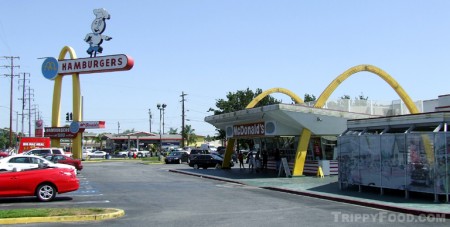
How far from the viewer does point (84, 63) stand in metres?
46.0

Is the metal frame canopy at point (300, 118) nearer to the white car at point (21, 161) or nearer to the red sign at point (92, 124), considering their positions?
the white car at point (21, 161)

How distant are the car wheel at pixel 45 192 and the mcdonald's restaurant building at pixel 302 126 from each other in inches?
519

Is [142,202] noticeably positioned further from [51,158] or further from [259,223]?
[51,158]

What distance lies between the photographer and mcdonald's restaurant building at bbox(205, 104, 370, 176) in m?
27.2

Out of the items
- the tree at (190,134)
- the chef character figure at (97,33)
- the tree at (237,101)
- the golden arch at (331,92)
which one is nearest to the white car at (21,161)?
the golden arch at (331,92)

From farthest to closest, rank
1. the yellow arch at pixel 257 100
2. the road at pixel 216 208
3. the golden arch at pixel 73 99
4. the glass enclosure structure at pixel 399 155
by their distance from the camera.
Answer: the golden arch at pixel 73 99
the yellow arch at pixel 257 100
the glass enclosure structure at pixel 399 155
the road at pixel 216 208

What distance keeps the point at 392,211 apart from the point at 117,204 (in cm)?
839

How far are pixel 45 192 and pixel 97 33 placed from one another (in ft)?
106

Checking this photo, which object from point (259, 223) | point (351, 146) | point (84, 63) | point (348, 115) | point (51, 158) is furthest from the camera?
point (84, 63)

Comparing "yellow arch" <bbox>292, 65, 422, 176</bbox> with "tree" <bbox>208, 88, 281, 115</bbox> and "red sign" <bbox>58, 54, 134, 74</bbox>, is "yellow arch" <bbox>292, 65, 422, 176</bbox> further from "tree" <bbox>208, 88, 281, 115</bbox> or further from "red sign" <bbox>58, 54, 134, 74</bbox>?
"tree" <bbox>208, 88, 281, 115</bbox>

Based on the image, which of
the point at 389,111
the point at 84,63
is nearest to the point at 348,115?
the point at 389,111

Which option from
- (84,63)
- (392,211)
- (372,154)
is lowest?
(392,211)

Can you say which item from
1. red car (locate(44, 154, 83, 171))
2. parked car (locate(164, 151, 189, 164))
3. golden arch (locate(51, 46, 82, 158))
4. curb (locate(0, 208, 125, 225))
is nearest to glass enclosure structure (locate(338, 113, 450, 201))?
curb (locate(0, 208, 125, 225))

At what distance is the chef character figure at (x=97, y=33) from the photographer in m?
46.2
